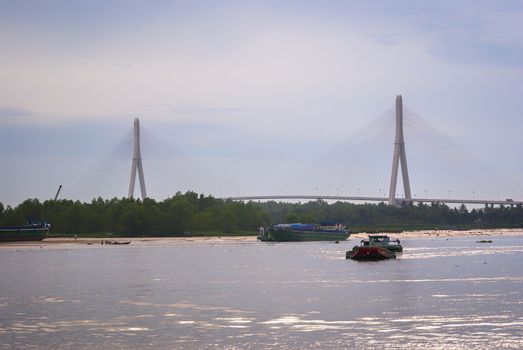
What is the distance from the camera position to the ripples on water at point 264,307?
4294 cm

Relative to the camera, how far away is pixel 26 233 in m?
186

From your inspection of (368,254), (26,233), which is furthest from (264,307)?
(26,233)

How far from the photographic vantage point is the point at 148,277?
80.2m

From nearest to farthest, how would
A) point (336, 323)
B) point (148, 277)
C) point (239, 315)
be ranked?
1. point (336, 323)
2. point (239, 315)
3. point (148, 277)

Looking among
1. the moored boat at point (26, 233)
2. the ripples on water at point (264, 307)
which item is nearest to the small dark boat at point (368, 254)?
the ripples on water at point (264, 307)

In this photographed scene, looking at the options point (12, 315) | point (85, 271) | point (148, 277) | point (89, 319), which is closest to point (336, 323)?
point (89, 319)

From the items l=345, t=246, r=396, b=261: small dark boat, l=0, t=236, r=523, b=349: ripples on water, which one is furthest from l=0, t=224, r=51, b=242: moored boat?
l=0, t=236, r=523, b=349: ripples on water

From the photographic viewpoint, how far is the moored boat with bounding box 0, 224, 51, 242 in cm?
18625

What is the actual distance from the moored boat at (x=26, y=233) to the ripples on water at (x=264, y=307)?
312 ft

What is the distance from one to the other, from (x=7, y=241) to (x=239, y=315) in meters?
144

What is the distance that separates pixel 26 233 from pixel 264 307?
138876 millimetres

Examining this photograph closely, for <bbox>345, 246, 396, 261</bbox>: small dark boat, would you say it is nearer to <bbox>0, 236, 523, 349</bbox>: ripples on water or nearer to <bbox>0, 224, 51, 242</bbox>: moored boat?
<bbox>0, 236, 523, 349</bbox>: ripples on water

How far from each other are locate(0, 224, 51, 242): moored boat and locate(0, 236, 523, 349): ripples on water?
9510 centimetres

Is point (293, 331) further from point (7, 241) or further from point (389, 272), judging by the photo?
point (7, 241)
